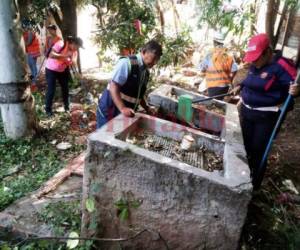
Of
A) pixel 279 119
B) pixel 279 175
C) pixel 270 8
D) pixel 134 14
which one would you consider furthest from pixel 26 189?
pixel 270 8

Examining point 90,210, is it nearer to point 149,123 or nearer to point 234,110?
point 149,123

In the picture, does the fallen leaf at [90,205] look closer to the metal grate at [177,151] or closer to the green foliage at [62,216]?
the green foliage at [62,216]

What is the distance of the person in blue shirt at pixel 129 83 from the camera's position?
2967mm

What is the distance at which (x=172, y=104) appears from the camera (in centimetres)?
371

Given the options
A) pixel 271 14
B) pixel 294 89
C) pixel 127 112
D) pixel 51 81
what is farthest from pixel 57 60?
pixel 271 14

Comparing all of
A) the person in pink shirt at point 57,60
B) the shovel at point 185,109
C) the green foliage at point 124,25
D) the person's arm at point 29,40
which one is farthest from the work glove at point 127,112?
the person's arm at point 29,40

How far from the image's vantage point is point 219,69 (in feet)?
16.7

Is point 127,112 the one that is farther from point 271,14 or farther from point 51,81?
point 271,14

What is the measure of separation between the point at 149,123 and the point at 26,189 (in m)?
1.57

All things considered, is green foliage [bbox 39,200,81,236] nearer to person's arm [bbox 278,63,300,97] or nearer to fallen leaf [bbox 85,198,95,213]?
fallen leaf [bbox 85,198,95,213]

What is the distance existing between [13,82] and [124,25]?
349 centimetres

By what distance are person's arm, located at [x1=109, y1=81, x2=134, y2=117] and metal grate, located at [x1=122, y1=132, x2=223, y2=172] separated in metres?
0.22

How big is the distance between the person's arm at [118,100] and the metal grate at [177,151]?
0.22 m

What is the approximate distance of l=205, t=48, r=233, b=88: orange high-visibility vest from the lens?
507cm
